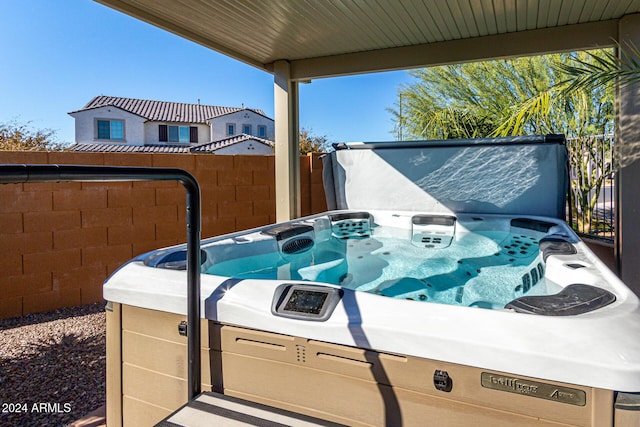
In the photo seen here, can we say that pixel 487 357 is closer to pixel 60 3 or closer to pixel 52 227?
pixel 52 227

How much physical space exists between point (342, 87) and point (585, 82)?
40.9ft

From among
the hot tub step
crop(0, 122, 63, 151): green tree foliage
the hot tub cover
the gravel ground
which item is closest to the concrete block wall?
the gravel ground

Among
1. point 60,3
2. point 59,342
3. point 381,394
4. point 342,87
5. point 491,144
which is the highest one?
point 60,3

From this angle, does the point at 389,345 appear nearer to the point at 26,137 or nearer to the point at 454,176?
the point at 454,176

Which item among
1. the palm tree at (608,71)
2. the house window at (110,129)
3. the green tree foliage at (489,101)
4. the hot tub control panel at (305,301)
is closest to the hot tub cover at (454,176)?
the palm tree at (608,71)

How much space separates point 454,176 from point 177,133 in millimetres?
17880

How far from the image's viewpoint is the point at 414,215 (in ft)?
13.6

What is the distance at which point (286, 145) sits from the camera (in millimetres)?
4762

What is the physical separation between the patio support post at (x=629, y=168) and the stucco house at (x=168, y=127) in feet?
48.2

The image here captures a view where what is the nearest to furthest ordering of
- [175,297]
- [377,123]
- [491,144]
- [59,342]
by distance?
[175,297] → [59,342] → [491,144] → [377,123]

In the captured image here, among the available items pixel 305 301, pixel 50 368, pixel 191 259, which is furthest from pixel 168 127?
pixel 305 301

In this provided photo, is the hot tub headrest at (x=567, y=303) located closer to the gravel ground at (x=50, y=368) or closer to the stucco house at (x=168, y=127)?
the gravel ground at (x=50, y=368)

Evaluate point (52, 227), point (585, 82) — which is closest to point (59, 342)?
point (52, 227)

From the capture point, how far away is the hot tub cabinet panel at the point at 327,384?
0.96 meters
